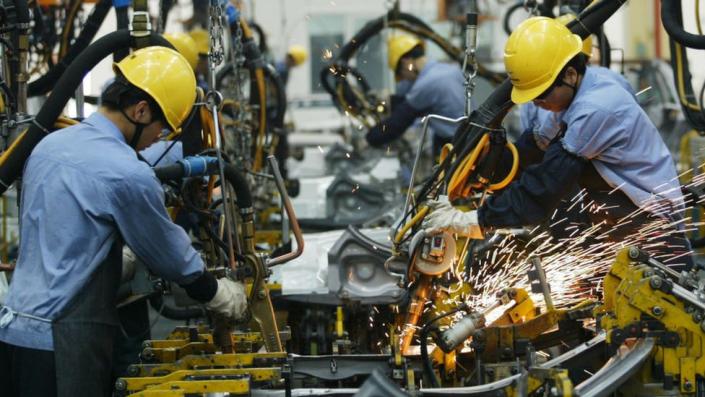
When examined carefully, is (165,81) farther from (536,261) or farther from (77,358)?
(536,261)

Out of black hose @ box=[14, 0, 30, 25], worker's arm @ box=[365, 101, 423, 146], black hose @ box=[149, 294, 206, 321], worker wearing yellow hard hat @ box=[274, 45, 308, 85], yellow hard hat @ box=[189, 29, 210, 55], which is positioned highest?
black hose @ box=[14, 0, 30, 25]

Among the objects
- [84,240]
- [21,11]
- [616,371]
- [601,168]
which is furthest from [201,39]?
[616,371]

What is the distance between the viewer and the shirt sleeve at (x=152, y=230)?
498 cm

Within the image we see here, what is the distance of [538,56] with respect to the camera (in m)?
6.14

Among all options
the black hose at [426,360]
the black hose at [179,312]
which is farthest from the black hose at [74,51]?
the black hose at [426,360]

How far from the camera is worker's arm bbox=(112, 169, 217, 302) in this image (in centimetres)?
498

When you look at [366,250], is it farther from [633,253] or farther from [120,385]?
[120,385]

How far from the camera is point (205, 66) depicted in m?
11.1

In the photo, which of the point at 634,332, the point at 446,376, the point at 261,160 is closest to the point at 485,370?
the point at 446,376

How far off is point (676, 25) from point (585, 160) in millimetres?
763

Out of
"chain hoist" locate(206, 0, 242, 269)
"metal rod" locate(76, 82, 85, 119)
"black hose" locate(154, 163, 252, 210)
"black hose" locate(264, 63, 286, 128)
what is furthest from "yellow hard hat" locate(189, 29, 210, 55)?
"black hose" locate(154, 163, 252, 210)

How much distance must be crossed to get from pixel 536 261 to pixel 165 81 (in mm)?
1723

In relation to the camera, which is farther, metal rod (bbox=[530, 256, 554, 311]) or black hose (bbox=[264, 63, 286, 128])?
black hose (bbox=[264, 63, 286, 128])

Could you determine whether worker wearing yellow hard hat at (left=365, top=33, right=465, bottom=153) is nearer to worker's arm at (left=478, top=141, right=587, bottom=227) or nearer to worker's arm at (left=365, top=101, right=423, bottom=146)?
worker's arm at (left=365, top=101, right=423, bottom=146)
